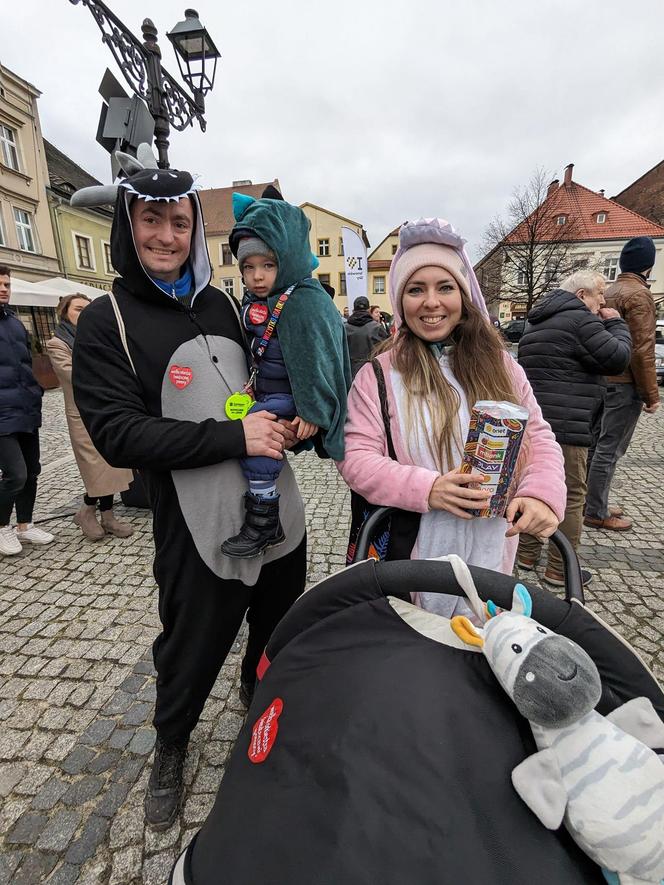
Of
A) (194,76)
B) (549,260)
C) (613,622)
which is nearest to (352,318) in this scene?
(194,76)

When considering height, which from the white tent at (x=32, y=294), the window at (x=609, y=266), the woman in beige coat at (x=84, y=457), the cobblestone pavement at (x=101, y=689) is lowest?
the cobblestone pavement at (x=101, y=689)

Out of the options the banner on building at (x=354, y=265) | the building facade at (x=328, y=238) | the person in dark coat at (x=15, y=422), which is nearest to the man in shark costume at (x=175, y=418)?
the person in dark coat at (x=15, y=422)

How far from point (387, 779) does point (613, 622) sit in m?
2.86

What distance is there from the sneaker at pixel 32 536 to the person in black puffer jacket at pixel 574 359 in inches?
164

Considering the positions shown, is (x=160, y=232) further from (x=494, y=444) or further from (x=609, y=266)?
(x=609, y=266)

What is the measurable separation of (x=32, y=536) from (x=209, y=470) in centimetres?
330

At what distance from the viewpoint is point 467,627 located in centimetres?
80

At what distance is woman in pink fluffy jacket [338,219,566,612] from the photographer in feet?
4.56

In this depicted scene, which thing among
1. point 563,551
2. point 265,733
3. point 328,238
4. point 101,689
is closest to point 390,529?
point 563,551

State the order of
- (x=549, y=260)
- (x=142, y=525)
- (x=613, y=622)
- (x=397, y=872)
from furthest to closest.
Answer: (x=549, y=260)
(x=142, y=525)
(x=613, y=622)
(x=397, y=872)

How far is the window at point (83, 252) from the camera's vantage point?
22.4 meters

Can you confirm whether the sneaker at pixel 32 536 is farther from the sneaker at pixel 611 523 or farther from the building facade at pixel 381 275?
the building facade at pixel 381 275

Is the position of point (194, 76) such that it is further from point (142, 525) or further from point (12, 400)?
point (142, 525)

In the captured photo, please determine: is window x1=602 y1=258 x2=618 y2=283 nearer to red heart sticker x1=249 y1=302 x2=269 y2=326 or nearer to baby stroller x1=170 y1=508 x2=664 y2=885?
red heart sticker x1=249 y1=302 x2=269 y2=326
